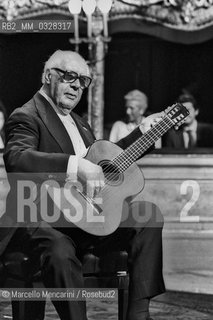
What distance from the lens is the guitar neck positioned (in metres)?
4.52

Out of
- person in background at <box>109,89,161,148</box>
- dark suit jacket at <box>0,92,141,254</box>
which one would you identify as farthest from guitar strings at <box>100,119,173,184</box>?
person in background at <box>109,89,161,148</box>

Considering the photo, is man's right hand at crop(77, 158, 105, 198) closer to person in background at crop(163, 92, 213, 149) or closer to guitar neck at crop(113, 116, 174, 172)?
guitar neck at crop(113, 116, 174, 172)

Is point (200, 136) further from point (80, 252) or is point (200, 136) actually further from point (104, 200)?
point (80, 252)

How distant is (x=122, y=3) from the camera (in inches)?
269

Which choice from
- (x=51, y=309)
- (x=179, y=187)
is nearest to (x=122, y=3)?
(x=179, y=187)

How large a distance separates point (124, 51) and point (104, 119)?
1.52 ft

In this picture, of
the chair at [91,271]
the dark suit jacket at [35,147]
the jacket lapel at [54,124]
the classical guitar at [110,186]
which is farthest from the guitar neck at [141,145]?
the chair at [91,271]

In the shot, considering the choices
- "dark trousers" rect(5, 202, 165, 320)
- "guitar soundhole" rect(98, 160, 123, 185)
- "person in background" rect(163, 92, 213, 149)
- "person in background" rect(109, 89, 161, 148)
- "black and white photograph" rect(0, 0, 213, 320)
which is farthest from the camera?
"person in background" rect(163, 92, 213, 149)

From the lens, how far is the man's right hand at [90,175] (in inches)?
169

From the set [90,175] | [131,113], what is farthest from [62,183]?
[131,113]

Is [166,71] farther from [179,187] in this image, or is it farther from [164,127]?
[164,127]

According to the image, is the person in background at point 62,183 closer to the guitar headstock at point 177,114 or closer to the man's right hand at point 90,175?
the man's right hand at point 90,175

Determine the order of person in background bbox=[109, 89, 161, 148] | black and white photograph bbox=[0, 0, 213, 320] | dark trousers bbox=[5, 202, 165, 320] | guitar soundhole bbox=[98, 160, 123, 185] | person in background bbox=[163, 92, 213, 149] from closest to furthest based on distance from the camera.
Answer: dark trousers bbox=[5, 202, 165, 320] < black and white photograph bbox=[0, 0, 213, 320] < guitar soundhole bbox=[98, 160, 123, 185] < person in background bbox=[109, 89, 161, 148] < person in background bbox=[163, 92, 213, 149]

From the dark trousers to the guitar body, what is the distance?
0.05m
